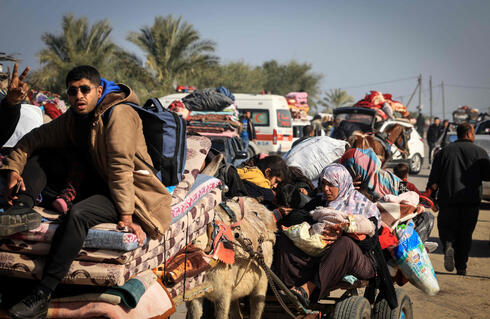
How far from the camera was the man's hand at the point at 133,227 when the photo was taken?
3.04 meters

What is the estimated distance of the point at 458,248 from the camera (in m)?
8.27

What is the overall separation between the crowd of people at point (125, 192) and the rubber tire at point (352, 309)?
0.17 meters

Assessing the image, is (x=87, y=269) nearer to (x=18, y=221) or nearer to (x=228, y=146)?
(x=18, y=221)

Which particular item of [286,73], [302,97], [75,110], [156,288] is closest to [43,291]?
[156,288]

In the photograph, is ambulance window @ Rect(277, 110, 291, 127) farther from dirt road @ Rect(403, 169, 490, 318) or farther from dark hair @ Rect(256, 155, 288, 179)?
dark hair @ Rect(256, 155, 288, 179)

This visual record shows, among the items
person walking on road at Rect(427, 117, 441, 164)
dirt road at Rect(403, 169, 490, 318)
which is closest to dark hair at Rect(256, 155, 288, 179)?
dirt road at Rect(403, 169, 490, 318)

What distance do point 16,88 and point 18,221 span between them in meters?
1.23

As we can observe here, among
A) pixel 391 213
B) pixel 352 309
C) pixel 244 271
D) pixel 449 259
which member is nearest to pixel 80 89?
pixel 244 271

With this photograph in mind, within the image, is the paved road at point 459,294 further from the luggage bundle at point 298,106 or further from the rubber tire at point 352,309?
the luggage bundle at point 298,106

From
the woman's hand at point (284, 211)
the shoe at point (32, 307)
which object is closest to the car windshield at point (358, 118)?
the woman's hand at point (284, 211)

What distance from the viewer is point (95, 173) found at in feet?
11.2

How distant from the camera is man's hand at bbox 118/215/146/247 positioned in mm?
3035

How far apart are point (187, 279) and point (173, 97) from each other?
16.5 metres

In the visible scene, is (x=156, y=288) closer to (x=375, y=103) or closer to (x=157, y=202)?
(x=157, y=202)
